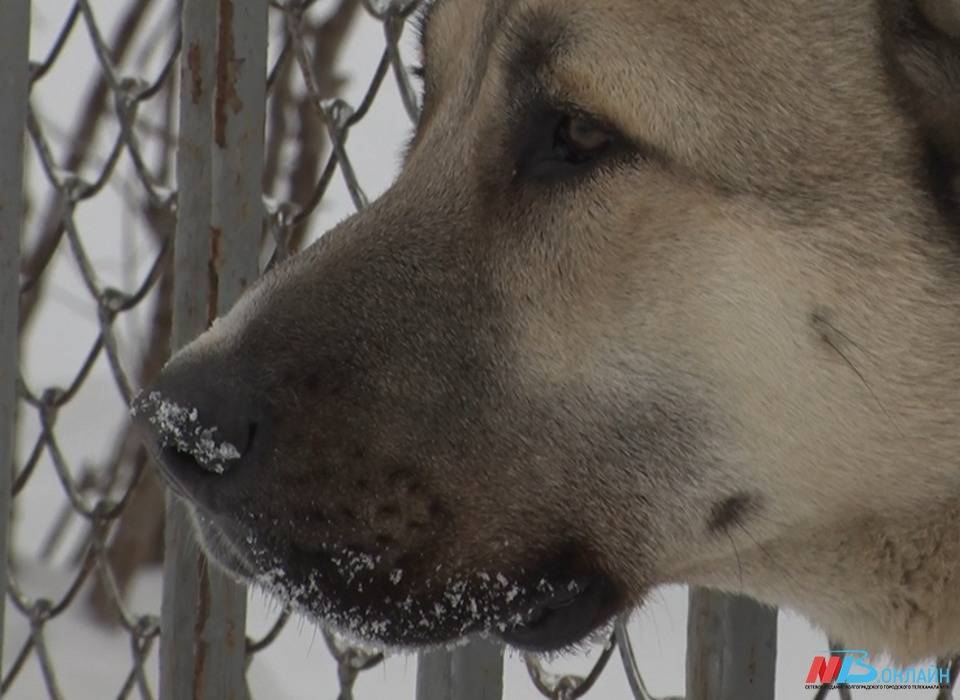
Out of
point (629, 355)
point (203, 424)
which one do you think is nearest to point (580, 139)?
point (629, 355)

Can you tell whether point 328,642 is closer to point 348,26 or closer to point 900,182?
point 900,182

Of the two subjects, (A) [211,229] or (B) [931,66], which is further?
(A) [211,229]

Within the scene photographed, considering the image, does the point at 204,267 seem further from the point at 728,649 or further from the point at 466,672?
A: the point at 728,649

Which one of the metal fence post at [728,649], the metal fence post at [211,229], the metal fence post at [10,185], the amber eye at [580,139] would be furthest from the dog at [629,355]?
the metal fence post at [10,185]

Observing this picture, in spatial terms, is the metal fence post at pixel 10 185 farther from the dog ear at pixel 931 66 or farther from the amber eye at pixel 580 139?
the dog ear at pixel 931 66

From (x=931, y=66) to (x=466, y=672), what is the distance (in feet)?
3.60

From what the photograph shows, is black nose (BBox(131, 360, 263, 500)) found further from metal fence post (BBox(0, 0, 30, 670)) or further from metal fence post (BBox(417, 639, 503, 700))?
metal fence post (BBox(0, 0, 30, 670))

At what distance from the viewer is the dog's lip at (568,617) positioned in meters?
2.28

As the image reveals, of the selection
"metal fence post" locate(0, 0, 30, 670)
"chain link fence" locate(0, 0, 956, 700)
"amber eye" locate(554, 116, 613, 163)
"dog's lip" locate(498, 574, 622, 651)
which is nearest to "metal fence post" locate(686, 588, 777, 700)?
"chain link fence" locate(0, 0, 956, 700)

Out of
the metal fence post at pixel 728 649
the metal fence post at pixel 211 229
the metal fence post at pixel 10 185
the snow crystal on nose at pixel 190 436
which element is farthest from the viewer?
the metal fence post at pixel 10 185

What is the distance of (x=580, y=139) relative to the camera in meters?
2.23

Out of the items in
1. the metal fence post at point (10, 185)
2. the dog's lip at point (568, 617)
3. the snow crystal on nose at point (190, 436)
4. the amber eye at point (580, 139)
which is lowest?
the dog's lip at point (568, 617)

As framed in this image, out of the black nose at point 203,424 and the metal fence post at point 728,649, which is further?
the metal fence post at point 728,649

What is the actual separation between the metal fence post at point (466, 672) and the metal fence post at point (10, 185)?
1.26 meters
